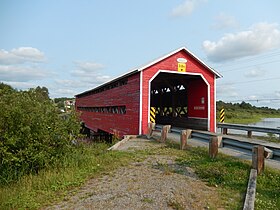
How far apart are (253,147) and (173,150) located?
3.04 m

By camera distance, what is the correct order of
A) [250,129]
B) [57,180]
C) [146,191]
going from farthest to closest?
[250,129] → [57,180] → [146,191]

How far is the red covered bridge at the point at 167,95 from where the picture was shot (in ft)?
41.7

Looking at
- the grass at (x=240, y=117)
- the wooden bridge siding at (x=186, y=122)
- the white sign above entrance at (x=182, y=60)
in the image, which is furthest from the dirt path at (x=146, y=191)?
the grass at (x=240, y=117)

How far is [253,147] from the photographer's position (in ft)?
18.0

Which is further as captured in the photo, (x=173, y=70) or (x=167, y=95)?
(x=167, y=95)

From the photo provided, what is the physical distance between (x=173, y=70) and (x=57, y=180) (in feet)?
30.5

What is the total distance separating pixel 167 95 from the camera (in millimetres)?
18656

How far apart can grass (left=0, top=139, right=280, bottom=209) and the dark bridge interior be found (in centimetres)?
793

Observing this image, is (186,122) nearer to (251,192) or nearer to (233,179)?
(233,179)

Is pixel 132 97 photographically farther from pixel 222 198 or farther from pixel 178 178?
pixel 222 198

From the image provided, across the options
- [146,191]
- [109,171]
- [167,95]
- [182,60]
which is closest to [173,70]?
[182,60]

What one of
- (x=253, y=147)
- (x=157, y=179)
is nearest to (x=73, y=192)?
(x=157, y=179)

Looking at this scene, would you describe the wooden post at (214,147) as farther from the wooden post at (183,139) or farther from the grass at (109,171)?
the wooden post at (183,139)

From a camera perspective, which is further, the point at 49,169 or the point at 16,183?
the point at 49,169
